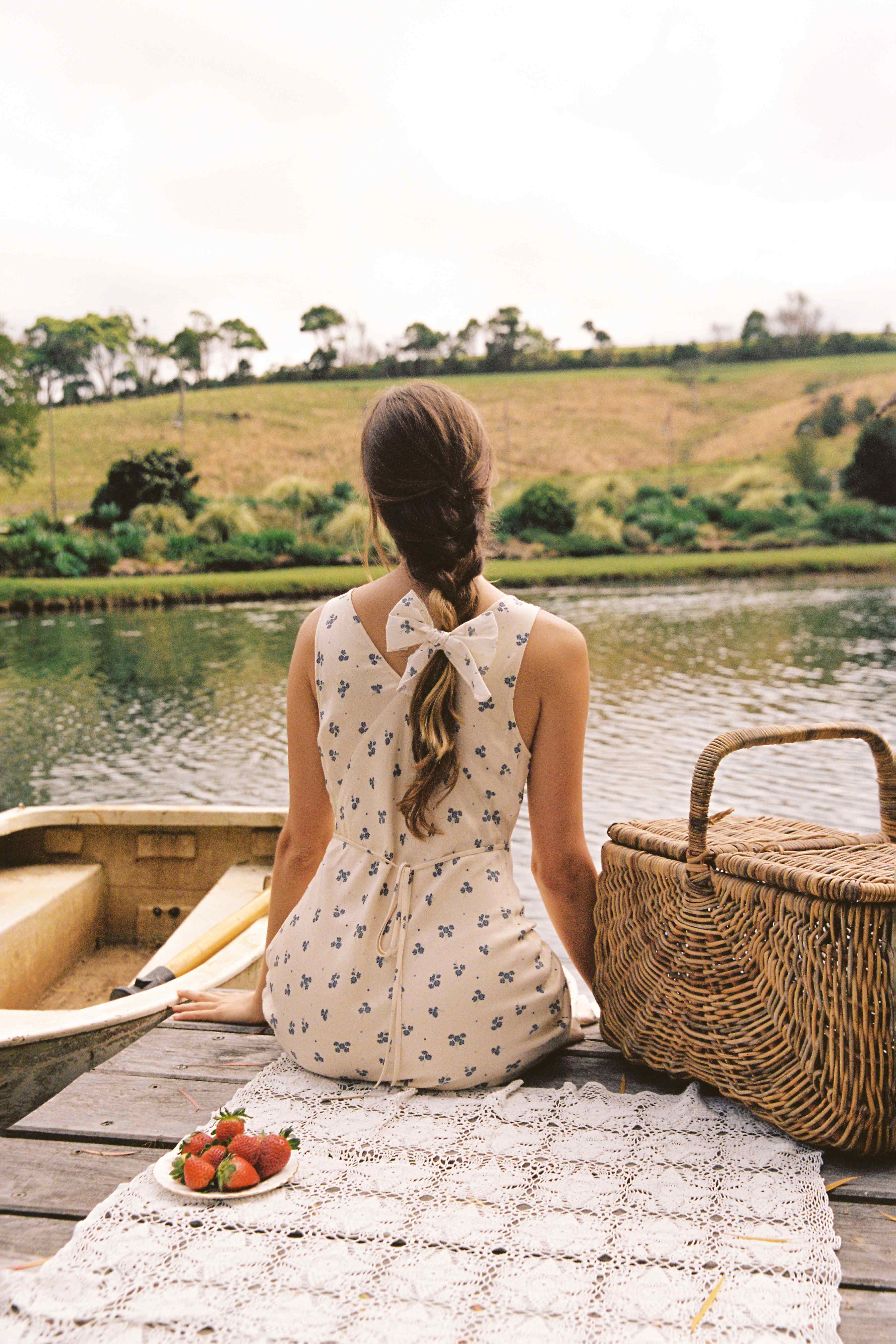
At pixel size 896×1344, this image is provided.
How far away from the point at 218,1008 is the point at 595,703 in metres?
10.6

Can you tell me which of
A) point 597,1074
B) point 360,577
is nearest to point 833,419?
point 360,577

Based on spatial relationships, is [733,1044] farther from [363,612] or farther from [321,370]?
[321,370]

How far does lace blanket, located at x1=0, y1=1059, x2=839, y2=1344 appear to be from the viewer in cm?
101

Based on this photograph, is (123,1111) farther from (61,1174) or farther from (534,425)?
(534,425)

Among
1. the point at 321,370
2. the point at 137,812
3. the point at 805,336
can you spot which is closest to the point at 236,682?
the point at 137,812

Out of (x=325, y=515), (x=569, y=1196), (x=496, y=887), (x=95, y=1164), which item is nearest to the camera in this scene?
(x=569, y=1196)

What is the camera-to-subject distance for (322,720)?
1646 millimetres

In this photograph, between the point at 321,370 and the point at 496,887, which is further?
the point at 321,370

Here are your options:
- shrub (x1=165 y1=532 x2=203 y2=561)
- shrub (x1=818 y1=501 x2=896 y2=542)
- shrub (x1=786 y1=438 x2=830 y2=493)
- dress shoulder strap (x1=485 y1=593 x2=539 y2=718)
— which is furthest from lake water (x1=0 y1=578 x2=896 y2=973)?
shrub (x1=786 y1=438 x2=830 y2=493)

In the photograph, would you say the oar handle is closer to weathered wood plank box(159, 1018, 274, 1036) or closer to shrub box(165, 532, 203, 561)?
weathered wood plank box(159, 1018, 274, 1036)

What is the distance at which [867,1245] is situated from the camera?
3.82 ft

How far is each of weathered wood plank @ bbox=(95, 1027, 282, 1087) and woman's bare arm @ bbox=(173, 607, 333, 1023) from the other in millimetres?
60

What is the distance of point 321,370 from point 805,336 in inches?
1040

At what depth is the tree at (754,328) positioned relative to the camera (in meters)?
60.8
